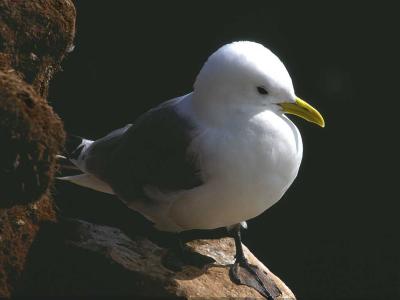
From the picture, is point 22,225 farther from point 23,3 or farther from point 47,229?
point 23,3

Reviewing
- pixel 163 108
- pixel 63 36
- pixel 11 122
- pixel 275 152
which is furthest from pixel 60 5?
pixel 275 152

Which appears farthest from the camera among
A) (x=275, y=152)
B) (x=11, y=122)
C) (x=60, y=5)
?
(x=60, y=5)

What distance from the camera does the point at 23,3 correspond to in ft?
12.3

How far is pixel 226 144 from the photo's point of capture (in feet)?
11.6

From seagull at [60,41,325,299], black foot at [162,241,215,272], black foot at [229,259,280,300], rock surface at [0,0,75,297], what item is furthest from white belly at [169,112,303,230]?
rock surface at [0,0,75,297]

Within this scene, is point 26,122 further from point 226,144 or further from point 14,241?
point 226,144

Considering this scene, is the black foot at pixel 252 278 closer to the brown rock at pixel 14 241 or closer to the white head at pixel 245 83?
the white head at pixel 245 83

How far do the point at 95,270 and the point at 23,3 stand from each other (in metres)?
1.32

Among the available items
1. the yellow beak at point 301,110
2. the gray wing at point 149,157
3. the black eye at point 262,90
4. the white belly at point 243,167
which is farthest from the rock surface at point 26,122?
the yellow beak at point 301,110

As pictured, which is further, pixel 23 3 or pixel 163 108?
pixel 163 108

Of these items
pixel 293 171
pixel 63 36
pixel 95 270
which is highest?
pixel 63 36

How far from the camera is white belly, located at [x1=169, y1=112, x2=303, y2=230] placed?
354 centimetres

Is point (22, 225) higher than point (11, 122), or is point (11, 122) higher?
point (11, 122)

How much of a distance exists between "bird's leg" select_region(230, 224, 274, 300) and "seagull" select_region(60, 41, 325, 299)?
1.28ft
